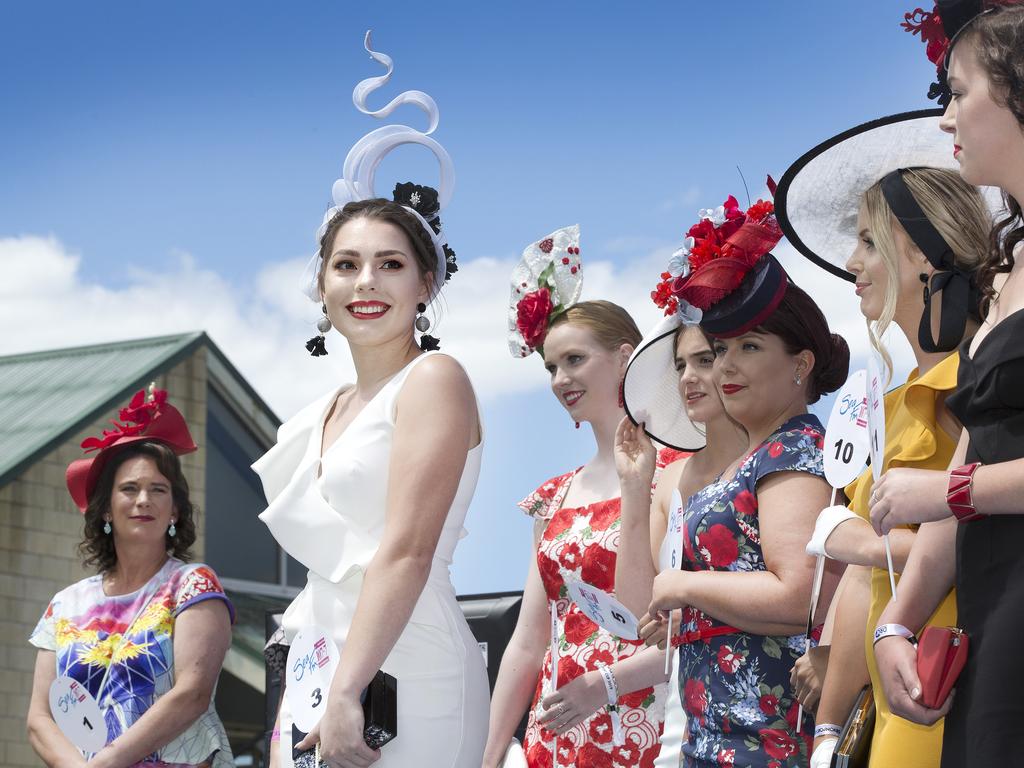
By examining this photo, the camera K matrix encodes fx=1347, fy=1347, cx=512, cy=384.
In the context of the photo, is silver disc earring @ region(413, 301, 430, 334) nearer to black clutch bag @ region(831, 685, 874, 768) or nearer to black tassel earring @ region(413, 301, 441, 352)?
black tassel earring @ region(413, 301, 441, 352)

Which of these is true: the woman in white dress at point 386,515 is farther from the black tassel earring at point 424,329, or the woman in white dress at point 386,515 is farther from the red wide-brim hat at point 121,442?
the red wide-brim hat at point 121,442

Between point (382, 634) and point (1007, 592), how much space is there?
3.72ft

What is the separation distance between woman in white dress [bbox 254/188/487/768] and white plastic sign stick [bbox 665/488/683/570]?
43 centimetres

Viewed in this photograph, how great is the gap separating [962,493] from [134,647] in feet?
9.76

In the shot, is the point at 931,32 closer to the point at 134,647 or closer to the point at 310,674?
the point at 310,674

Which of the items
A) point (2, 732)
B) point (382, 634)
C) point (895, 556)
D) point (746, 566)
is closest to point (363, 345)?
point (382, 634)

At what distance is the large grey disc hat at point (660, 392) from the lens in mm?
3354

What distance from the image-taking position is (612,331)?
3939 millimetres

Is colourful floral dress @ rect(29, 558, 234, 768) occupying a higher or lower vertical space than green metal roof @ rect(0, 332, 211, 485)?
lower

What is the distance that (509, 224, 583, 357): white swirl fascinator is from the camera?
13.4ft

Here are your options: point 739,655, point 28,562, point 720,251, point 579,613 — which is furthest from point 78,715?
point 28,562

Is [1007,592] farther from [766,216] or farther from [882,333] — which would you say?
[766,216]

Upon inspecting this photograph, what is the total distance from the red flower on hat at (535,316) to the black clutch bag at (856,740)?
209 cm

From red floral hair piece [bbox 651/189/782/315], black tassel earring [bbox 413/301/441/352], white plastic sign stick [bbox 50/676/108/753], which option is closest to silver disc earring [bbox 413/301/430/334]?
black tassel earring [bbox 413/301/441/352]
